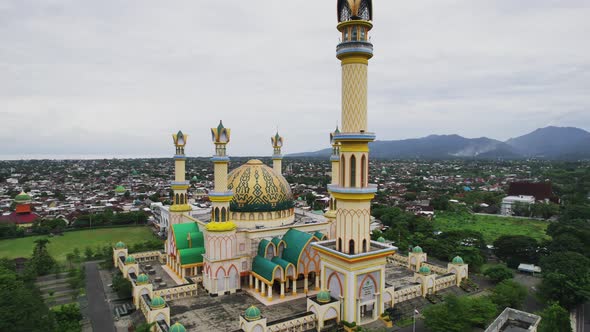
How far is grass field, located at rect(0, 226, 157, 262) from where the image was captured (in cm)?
4306

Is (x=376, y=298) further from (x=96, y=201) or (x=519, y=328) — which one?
(x=96, y=201)

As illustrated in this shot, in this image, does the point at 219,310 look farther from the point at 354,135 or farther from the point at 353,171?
the point at 354,135

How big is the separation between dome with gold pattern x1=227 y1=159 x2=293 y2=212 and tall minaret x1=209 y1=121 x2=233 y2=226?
188 cm

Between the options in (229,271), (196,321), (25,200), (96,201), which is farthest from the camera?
(96,201)

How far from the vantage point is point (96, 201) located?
79.0m

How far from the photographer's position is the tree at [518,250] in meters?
36.5

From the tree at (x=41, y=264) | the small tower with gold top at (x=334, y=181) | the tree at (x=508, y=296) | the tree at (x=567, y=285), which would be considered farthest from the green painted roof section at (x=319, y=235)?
the tree at (x=41, y=264)

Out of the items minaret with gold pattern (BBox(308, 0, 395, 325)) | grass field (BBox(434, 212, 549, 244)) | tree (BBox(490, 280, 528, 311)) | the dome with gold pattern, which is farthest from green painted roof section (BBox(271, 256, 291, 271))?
grass field (BBox(434, 212, 549, 244))

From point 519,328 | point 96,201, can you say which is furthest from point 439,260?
point 96,201

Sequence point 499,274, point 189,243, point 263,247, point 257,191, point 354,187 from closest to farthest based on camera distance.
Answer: point 354,187
point 263,247
point 499,274
point 257,191
point 189,243

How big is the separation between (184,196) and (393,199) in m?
56.8

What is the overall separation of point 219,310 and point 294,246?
6.92 m

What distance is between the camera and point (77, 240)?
1908 inches

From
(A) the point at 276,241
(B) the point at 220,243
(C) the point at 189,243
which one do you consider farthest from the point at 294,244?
(C) the point at 189,243
